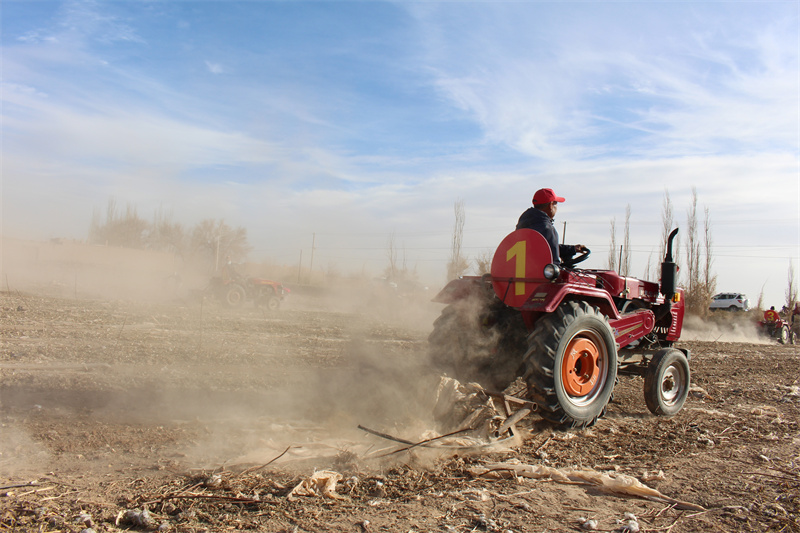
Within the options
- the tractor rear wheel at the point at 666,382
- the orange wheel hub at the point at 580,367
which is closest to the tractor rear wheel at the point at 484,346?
the orange wheel hub at the point at 580,367

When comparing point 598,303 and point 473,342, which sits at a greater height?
point 598,303

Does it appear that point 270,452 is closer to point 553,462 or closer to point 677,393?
point 553,462

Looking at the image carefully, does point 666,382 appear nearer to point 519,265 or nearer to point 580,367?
point 580,367

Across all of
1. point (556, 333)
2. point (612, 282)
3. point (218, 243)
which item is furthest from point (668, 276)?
point (218, 243)

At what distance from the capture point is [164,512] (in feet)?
8.88

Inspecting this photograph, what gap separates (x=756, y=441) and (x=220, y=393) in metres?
5.22

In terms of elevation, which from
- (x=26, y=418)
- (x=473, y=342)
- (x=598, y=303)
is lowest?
(x=26, y=418)

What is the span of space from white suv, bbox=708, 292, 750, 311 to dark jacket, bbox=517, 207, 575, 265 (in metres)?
40.4

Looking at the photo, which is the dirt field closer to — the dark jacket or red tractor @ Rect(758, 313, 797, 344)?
the dark jacket

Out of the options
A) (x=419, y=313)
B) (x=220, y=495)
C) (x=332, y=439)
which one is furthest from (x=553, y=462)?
(x=419, y=313)

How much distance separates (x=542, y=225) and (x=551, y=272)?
1.91 ft

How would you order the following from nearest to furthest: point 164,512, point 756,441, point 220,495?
1. point 164,512
2. point 220,495
3. point 756,441

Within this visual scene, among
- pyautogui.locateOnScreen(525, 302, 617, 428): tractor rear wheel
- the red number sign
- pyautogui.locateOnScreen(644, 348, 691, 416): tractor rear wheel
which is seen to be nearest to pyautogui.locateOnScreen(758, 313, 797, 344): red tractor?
pyautogui.locateOnScreen(644, 348, 691, 416): tractor rear wheel

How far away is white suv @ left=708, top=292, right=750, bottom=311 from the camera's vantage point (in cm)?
3906
